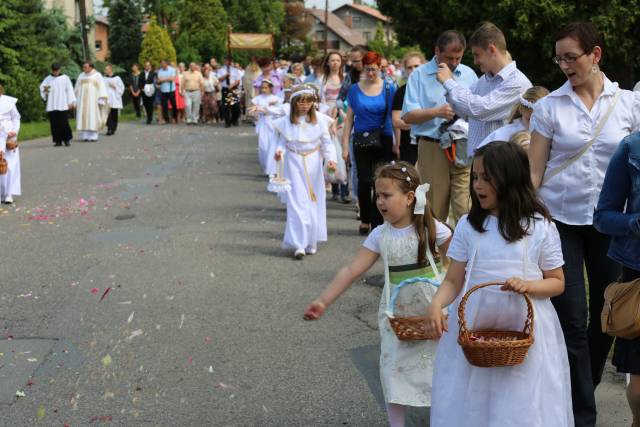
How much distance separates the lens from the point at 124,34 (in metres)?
69.8

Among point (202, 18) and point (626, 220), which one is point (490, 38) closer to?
point (626, 220)

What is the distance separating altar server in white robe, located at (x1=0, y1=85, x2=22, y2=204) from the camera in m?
14.5

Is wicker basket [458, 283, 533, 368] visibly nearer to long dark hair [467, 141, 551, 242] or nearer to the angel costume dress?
long dark hair [467, 141, 551, 242]

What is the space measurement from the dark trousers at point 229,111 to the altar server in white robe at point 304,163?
22.4 m

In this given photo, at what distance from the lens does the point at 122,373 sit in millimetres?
6195

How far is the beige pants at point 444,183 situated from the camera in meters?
7.95

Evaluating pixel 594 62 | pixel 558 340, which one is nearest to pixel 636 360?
pixel 558 340

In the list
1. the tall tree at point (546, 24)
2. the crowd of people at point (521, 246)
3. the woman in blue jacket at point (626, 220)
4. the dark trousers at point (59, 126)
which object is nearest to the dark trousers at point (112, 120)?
the dark trousers at point (59, 126)

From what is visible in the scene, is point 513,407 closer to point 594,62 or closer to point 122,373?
point 594,62

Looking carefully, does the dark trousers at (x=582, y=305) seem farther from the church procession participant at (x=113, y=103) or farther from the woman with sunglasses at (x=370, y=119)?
the church procession participant at (x=113, y=103)

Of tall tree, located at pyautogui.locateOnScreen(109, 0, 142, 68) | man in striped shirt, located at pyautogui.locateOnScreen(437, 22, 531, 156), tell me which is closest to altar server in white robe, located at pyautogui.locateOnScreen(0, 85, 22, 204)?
man in striped shirt, located at pyautogui.locateOnScreen(437, 22, 531, 156)

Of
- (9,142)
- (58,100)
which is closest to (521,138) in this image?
(9,142)

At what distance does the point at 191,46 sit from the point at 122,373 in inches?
2458

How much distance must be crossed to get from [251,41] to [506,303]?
174 feet
